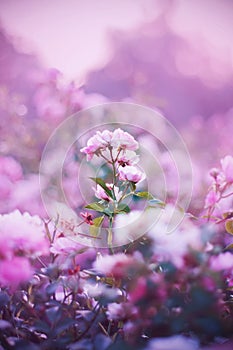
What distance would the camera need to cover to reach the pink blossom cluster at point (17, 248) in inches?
23.7

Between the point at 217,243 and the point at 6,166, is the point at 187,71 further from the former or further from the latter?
the point at 217,243

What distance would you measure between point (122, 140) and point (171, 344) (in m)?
0.34

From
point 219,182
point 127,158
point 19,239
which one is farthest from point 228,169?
point 19,239

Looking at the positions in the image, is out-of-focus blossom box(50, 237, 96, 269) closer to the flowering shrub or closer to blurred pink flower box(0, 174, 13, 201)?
the flowering shrub

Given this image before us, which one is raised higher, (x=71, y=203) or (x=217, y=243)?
(x=71, y=203)

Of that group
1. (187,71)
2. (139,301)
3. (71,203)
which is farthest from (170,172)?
(139,301)

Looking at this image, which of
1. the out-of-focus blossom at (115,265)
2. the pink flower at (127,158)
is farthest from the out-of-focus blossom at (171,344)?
the pink flower at (127,158)

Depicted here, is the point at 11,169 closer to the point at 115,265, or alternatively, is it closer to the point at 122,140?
the point at 122,140

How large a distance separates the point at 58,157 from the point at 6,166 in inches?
6.9

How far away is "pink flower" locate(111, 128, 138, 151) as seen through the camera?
73 cm

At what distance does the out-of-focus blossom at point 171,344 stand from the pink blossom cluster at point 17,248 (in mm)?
205

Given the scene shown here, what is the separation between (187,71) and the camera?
143 cm

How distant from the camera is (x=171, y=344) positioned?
538mm

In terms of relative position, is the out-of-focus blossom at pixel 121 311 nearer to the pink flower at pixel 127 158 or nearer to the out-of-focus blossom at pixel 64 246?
the out-of-focus blossom at pixel 64 246
